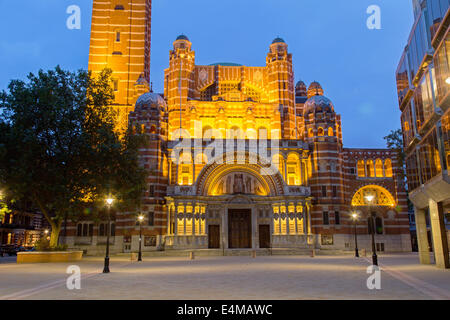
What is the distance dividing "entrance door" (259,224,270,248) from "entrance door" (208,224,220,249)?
4967 millimetres

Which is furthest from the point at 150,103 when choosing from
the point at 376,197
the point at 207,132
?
the point at 376,197

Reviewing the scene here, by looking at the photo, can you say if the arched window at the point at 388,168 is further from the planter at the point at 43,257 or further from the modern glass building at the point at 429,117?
the planter at the point at 43,257

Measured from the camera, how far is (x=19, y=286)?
45.4 ft

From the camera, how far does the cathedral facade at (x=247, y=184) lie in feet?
142

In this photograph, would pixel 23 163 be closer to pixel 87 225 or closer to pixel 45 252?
pixel 45 252

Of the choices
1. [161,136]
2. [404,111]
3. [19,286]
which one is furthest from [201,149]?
[19,286]

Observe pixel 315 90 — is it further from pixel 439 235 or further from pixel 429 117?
pixel 439 235

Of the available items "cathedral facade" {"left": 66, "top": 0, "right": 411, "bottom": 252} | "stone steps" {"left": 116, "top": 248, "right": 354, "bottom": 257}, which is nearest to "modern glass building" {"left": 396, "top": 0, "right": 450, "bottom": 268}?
"stone steps" {"left": 116, "top": 248, "right": 354, "bottom": 257}

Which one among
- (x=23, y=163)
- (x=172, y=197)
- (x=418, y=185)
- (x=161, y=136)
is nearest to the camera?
(x=418, y=185)

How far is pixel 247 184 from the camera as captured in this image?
151 ft

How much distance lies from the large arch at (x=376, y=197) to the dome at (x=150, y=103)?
26.4m

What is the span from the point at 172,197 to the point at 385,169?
2703 centimetres

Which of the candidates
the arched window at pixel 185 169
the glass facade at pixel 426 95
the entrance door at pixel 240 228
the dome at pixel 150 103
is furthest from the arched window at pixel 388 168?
the dome at pixel 150 103

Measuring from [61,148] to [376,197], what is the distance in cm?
3731
